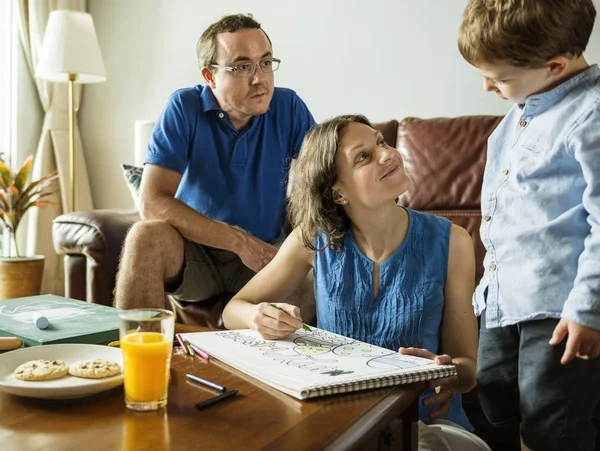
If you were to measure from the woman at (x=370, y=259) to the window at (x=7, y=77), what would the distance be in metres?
2.95

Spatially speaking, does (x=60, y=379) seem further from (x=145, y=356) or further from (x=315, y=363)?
(x=315, y=363)

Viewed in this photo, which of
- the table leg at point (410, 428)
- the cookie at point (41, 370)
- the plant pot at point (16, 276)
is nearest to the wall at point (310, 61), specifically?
the plant pot at point (16, 276)

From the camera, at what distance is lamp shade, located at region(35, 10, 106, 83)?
3299 millimetres

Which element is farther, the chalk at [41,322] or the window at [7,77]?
the window at [7,77]

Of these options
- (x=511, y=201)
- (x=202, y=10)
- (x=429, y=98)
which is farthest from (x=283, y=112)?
(x=202, y=10)

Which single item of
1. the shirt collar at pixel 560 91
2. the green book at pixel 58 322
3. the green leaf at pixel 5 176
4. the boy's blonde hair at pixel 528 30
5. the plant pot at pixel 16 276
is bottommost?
the plant pot at pixel 16 276

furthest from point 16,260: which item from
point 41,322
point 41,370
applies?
point 41,370

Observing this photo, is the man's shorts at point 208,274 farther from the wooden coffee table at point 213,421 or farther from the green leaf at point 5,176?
the green leaf at point 5,176

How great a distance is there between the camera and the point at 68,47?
3.31m

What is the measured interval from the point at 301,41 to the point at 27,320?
A: 2.40m

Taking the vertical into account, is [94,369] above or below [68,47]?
below

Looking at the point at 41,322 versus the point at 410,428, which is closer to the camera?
the point at 410,428

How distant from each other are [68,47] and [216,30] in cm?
147

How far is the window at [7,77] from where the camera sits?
3.81m
